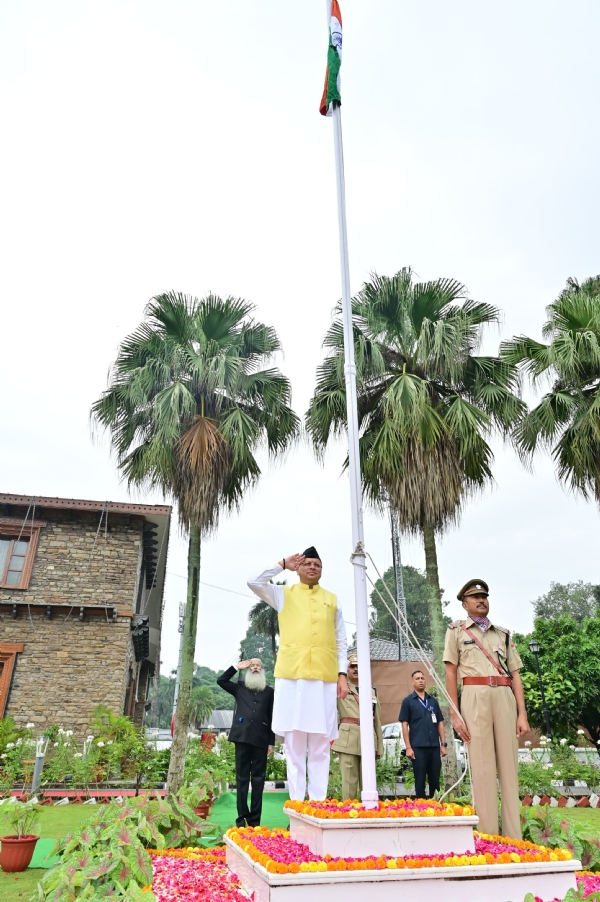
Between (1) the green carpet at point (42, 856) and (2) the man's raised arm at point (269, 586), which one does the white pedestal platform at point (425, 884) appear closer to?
(2) the man's raised arm at point (269, 586)

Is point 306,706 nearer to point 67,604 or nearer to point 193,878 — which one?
point 193,878

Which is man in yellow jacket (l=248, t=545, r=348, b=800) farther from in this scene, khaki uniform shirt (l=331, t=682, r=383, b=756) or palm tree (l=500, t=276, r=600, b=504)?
palm tree (l=500, t=276, r=600, b=504)

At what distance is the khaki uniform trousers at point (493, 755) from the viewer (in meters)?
3.92

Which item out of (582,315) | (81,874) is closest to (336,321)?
(582,315)

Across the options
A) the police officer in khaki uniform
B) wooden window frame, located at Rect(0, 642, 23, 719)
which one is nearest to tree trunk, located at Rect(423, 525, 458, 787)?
the police officer in khaki uniform

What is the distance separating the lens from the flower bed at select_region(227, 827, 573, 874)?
2.69m

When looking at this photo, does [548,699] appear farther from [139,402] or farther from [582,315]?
[139,402]

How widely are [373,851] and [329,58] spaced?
613cm

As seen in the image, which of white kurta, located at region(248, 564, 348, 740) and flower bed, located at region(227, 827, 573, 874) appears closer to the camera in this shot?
flower bed, located at region(227, 827, 573, 874)

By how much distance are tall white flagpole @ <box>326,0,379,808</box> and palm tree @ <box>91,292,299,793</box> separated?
625 centimetres

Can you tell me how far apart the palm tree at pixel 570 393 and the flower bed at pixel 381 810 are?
25.3 ft

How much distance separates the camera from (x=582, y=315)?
10562 millimetres

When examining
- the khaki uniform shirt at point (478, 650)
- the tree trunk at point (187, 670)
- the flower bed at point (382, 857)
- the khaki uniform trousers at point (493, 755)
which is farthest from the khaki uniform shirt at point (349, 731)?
the tree trunk at point (187, 670)

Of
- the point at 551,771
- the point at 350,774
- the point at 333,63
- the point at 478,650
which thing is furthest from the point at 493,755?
the point at 551,771
